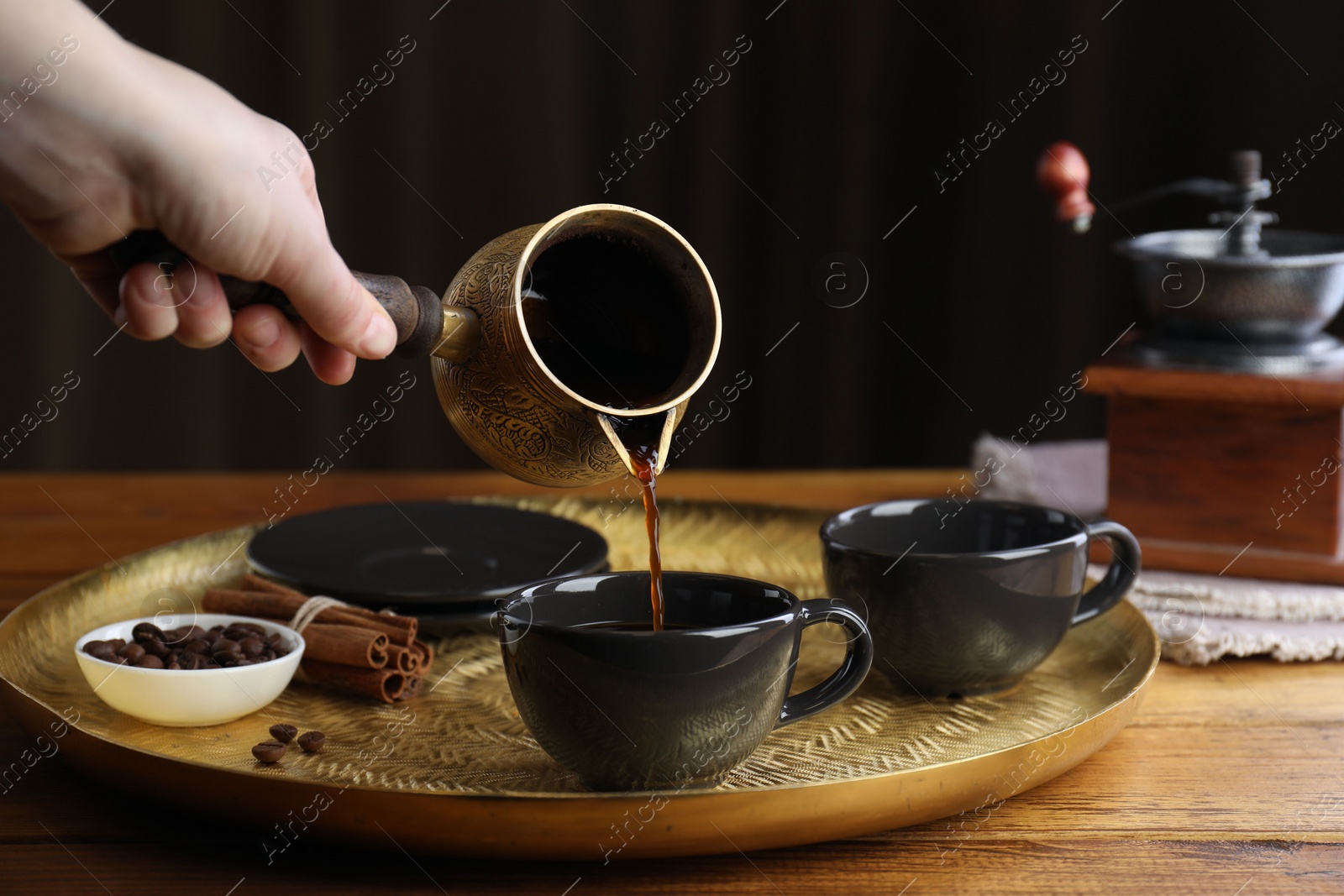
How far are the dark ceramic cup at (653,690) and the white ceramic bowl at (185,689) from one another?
8.9 inches

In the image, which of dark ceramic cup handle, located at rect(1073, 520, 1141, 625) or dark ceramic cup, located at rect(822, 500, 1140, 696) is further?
dark ceramic cup handle, located at rect(1073, 520, 1141, 625)

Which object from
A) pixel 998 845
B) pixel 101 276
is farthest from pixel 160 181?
pixel 998 845

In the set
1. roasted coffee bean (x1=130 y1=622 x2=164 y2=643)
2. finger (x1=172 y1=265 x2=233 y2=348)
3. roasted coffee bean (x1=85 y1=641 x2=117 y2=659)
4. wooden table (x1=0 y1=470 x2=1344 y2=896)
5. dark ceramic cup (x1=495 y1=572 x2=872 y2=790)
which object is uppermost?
finger (x1=172 y1=265 x2=233 y2=348)

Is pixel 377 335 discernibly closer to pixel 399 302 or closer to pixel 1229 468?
pixel 399 302

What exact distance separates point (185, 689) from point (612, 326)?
42 centimetres

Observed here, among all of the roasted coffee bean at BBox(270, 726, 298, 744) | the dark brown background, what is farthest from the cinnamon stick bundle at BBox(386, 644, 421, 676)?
the dark brown background

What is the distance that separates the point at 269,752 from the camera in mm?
834

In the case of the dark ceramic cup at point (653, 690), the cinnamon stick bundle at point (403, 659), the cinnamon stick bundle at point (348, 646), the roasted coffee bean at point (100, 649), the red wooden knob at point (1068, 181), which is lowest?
the cinnamon stick bundle at point (403, 659)

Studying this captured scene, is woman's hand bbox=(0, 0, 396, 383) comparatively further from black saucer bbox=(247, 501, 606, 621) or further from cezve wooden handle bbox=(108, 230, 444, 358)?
black saucer bbox=(247, 501, 606, 621)

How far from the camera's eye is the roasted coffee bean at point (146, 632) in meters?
0.96

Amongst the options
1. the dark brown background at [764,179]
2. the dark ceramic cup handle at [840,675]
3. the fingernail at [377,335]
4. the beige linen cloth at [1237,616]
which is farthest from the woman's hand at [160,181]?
the dark brown background at [764,179]

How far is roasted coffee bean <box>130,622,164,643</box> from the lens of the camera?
96cm

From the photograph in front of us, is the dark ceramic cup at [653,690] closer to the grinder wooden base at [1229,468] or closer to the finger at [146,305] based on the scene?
the finger at [146,305]

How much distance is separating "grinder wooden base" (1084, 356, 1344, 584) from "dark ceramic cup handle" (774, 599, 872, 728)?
634mm
